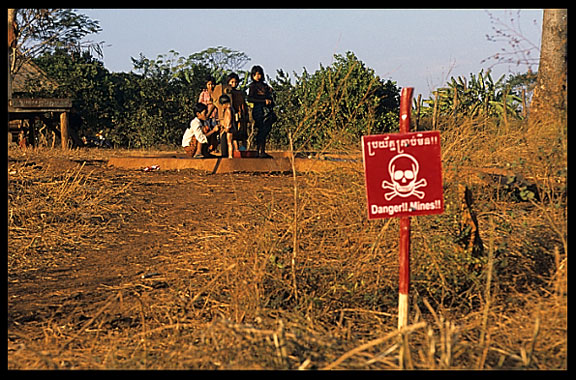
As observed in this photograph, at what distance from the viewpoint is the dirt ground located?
3.46 meters

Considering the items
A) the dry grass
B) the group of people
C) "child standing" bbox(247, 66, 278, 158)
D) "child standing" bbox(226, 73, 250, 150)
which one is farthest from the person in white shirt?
the dry grass

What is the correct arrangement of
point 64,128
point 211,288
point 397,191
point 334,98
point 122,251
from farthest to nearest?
1. point 64,128
2. point 334,98
3. point 122,251
4. point 211,288
5. point 397,191

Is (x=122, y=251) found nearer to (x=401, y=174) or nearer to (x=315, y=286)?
(x=315, y=286)

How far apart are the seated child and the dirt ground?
3.08 m

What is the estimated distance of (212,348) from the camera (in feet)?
11.3

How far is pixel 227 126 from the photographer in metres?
11.1

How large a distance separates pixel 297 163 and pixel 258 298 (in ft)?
20.8

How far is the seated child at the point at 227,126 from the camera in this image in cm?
1112

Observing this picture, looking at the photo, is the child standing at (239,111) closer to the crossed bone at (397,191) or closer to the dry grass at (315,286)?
the dry grass at (315,286)

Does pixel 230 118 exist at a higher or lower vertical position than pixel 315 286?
higher

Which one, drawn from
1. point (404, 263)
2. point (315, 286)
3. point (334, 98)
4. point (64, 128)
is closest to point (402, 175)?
point (404, 263)

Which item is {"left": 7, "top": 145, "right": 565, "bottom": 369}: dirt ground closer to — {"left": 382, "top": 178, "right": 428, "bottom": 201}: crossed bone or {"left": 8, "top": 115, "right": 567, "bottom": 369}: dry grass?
{"left": 8, "top": 115, "right": 567, "bottom": 369}: dry grass

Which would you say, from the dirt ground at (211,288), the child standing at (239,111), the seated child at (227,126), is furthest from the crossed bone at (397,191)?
the child standing at (239,111)

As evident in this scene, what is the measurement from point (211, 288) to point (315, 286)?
2.24 ft
